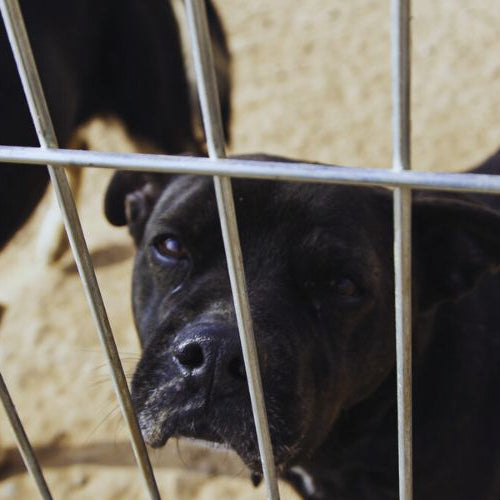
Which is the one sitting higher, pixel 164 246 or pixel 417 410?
pixel 164 246

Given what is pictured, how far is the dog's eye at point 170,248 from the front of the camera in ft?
6.73

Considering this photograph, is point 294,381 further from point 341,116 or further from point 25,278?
point 341,116

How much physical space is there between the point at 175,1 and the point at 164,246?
2067 millimetres

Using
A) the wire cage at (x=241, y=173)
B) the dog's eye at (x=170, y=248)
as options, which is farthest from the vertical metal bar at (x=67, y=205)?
the dog's eye at (x=170, y=248)

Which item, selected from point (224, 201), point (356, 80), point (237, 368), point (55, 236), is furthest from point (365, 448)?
point (356, 80)

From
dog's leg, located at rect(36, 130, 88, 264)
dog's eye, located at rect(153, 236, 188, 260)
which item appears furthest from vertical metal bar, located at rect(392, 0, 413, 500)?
dog's leg, located at rect(36, 130, 88, 264)

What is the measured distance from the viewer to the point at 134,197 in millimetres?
2406

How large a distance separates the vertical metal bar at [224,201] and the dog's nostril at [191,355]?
35 centimetres

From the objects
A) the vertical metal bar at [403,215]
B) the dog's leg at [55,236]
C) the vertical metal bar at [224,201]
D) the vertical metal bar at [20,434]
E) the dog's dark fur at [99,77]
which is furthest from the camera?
the dog's leg at [55,236]

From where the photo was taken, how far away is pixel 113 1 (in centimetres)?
309

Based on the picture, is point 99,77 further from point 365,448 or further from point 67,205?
point 67,205

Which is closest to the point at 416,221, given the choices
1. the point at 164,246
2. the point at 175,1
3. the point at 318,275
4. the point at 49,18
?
the point at 318,275

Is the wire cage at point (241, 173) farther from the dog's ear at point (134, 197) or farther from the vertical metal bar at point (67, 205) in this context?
the dog's ear at point (134, 197)

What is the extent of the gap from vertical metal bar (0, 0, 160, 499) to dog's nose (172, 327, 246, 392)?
204 millimetres
